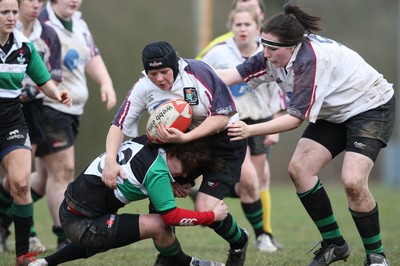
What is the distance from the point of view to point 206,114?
515 centimetres

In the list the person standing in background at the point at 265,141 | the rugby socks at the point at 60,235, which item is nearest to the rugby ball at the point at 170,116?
the rugby socks at the point at 60,235

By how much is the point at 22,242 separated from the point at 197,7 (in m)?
11.1

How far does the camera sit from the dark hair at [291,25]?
5.13 m

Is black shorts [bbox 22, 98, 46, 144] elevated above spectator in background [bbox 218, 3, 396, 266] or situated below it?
below

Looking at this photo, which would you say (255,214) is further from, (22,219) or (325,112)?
(22,219)

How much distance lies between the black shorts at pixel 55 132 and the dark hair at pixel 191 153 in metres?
2.13

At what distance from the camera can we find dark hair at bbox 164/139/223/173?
496cm

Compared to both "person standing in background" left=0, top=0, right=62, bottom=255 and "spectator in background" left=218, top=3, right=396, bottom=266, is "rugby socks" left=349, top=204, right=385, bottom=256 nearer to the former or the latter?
"spectator in background" left=218, top=3, right=396, bottom=266

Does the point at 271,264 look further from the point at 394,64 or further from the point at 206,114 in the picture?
the point at 394,64

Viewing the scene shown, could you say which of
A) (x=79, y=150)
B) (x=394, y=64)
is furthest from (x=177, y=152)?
(x=394, y=64)

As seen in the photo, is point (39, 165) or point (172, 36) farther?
point (172, 36)

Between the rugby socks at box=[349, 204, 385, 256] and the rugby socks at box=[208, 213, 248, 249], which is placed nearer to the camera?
the rugby socks at box=[208, 213, 248, 249]

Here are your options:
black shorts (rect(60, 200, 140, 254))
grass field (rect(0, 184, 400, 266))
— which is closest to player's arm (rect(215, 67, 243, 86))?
black shorts (rect(60, 200, 140, 254))

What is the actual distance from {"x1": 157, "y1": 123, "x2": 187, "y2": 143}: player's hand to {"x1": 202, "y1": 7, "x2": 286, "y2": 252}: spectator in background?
7.20 ft
